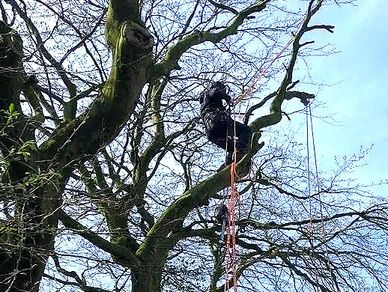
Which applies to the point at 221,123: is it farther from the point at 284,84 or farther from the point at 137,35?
the point at 284,84

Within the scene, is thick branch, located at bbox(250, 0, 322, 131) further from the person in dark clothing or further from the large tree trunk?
the large tree trunk

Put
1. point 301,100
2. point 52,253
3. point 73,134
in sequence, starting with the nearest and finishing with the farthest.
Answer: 1. point 52,253
2. point 73,134
3. point 301,100

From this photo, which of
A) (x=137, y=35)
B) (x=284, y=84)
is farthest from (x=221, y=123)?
(x=284, y=84)

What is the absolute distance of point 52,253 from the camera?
3.81 m

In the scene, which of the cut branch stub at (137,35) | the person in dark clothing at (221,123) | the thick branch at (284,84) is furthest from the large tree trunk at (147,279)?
the cut branch stub at (137,35)

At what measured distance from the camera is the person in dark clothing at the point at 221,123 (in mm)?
5020

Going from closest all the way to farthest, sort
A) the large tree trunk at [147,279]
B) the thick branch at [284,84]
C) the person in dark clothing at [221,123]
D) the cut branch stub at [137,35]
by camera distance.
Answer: the cut branch stub at [137,35] → the person in dark clothing at [221,123] → the large tree trunk at [147,279] → the thick branch at [284,84]

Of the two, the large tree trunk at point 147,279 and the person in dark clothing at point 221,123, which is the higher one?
the person in dark clothing at point 221,123

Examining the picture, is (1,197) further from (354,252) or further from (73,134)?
(354,252)

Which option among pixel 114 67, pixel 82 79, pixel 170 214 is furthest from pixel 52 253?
pixel 170 214

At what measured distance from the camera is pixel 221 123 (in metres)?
5.06

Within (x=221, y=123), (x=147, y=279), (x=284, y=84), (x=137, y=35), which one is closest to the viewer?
(x=137, y=35)

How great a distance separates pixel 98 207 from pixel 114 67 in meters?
0.96

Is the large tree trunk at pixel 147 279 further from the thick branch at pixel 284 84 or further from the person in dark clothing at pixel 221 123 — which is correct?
the thick branch at pixel 284 84
